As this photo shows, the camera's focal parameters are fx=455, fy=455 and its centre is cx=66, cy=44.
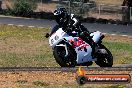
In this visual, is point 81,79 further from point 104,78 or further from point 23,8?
point 23,8

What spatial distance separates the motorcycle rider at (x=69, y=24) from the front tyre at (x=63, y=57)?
1.92 ft

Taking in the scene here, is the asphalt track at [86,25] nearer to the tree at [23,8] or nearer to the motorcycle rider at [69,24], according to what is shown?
the tree at [23,8]

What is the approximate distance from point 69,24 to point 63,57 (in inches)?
41.2

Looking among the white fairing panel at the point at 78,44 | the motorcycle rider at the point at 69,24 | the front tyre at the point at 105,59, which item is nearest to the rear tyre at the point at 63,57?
the white fairing panel at the point at 78,44

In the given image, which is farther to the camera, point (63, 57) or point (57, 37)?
point (63, 57)

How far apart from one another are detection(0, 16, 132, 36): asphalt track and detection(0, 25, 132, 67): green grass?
8.53 feet

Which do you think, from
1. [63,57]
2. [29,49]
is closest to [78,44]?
[63,57]

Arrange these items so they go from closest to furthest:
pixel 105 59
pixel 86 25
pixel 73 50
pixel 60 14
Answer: pixel 60 14, pixel 73 50, pixel 105 59, pixel 86 25

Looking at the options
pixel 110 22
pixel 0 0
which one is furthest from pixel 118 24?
pixel 0 0

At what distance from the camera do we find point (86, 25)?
3459 centimetres

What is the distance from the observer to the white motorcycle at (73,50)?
14.1 m

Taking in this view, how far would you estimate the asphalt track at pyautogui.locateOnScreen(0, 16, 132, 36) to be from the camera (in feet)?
105

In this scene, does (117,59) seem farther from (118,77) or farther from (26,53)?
(118,77)

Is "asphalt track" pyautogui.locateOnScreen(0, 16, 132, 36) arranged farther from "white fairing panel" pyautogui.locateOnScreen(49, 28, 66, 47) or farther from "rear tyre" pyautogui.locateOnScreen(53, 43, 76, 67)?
"white fairing panel" pyautogui.locateOnScreen(49, 28, 66, 47)
